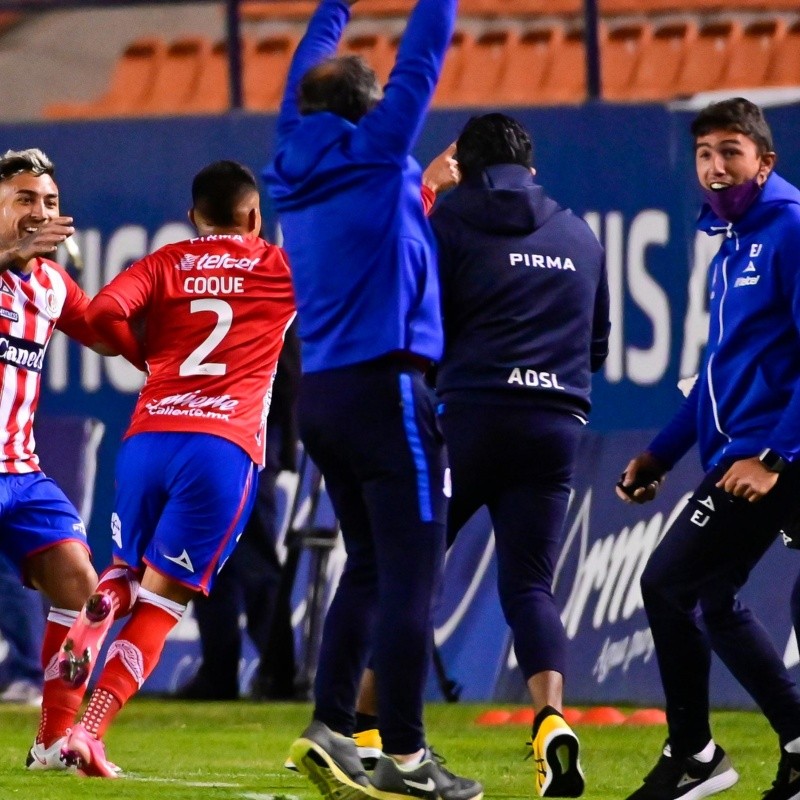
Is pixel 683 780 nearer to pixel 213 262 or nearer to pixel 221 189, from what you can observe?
pixel 213 262

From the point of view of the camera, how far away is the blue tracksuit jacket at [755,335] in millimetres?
5781

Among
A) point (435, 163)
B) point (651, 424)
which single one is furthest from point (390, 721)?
point (651, 424)

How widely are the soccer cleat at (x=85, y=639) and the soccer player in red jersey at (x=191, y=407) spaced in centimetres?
17

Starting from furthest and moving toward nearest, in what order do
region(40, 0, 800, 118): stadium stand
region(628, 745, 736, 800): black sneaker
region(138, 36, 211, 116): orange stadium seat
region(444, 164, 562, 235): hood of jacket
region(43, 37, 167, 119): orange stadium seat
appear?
1. region(43, 37, 167, 119): orange stadium seat
2. region(138, 36, 211, 116): orange stadium seat
3. region(40, 0, 800, 118): stadium stand
4. region(444, 164, 562, 235): hood of jacket
5. region(628, 745, 736, 800): black sneaker

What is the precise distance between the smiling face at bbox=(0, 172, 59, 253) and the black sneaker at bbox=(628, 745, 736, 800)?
280 cm

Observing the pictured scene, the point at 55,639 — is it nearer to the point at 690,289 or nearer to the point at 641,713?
the point at 641,713

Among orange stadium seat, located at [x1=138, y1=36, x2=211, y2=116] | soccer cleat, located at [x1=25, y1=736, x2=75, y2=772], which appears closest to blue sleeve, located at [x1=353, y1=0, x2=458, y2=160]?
soccer cleat, located at [x1=25, y1=736, x2=75, y2=772]

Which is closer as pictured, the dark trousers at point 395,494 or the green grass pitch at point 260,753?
the dark trousers at point 395,494

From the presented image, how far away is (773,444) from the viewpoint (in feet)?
18.4

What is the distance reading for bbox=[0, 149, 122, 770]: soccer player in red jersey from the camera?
691 cm

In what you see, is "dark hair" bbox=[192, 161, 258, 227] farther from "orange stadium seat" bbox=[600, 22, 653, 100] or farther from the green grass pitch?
"orange stadium seat" bbox=[600, 22, 653, 100]

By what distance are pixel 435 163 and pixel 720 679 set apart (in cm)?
387

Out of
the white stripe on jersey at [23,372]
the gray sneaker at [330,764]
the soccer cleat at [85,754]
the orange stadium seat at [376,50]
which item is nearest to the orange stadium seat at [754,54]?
the orange stadium seat at [376,50]

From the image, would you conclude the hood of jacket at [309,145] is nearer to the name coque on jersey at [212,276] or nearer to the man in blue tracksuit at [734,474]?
the man in blue tracksuit at [734,474]
